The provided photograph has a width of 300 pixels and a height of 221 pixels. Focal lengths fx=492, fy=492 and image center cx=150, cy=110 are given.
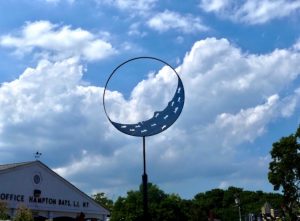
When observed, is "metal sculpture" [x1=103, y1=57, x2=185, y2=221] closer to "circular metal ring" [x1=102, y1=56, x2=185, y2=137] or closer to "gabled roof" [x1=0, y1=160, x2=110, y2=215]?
"circular metal ring" [x1=102, y1=56, x2=185, y2=137]

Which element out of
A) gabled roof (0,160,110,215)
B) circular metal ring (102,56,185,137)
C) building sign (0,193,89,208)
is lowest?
circular metal ring (102,56,185,137)

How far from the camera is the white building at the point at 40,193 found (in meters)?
44.6

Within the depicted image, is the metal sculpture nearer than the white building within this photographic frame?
Yes

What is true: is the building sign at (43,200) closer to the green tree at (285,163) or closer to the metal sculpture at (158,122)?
the green tree at (285,163)

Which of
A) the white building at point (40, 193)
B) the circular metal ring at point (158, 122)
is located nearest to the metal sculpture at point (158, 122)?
the circular metal ring at point (158, 122)

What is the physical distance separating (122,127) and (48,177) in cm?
4117

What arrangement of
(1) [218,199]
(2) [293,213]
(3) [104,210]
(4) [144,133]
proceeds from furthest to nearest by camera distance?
(1) [218,199] → (3) [104,210] → (2) [293,213] → (4) [144,133]

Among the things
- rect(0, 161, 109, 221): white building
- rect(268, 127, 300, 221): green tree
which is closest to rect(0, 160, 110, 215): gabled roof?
rect(0, 161, 109, 221): white building

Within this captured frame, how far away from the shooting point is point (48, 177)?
49281 millimetres

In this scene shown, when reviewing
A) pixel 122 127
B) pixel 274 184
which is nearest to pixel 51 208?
pixel 274 184

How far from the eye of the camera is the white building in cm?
4462

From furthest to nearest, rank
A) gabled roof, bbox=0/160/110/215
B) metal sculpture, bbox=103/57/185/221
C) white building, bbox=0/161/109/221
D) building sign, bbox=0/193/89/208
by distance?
gabled roof, bbox=0/160/110/215 < white building, bbox=0/161/109/221 < building sign, bbox=0/193/89/208 < metal sculpture, bbox=103/57/185/221

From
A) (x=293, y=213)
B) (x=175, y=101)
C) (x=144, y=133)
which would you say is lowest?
(x=293, y=213)

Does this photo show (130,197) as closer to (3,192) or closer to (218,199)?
(3,192)
